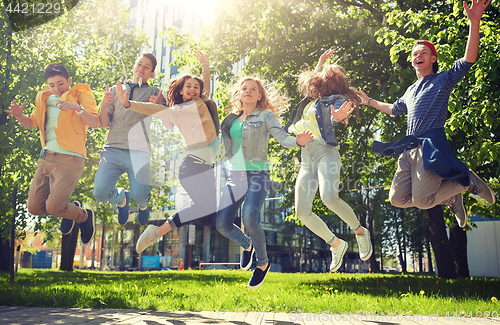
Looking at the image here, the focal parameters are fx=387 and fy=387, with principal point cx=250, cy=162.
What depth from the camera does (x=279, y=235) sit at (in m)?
47.8

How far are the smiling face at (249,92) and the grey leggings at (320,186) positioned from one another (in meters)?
0.93

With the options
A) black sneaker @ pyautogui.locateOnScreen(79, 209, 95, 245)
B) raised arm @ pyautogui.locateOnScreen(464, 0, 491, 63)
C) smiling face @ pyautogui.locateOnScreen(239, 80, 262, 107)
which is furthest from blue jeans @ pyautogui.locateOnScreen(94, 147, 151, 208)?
raised arm @ pyautogui.locateOnScreen(464, 0, 491, 63)

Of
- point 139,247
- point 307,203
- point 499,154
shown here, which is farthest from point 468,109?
point 139,247

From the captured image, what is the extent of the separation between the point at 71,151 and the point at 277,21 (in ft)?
25.7

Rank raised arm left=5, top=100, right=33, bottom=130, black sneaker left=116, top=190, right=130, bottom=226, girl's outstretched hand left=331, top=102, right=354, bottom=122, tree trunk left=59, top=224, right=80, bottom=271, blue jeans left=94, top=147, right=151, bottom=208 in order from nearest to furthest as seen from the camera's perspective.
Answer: girl's outstretched hand left=331, top=102, right=354, bottom=122
blue jeans left=94, top=147, right=151, bottom=208
raised arm left=5, top=100, right=33, bottom=130
black sneaker left=116, top=190, right=130, bottom=226
tree trunk left=59, top=224, right=80, bottom=271

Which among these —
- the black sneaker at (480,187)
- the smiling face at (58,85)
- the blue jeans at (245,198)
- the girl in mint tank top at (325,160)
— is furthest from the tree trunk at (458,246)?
the smiling face at (58,85)

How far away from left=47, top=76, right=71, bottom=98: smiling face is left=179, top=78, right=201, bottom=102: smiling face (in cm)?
164

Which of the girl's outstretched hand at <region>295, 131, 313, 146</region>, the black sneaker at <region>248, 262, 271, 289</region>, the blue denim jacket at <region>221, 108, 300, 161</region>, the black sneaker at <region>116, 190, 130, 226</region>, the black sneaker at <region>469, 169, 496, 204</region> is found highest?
the blue denim jacket at <region>221, 108, 300, 161</region>

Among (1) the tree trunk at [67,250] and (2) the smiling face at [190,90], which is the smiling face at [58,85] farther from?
(1) the tree trunk at [67,250]

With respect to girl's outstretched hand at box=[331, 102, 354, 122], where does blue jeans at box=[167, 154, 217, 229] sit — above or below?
below

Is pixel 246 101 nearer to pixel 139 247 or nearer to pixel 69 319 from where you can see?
pixel 139 247

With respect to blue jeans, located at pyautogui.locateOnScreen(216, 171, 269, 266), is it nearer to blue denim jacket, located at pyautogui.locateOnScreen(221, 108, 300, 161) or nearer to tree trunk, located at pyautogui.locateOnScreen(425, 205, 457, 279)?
blue denim jacket, located at pyautogui.locateOnScreen(221, 108, 300, 161)

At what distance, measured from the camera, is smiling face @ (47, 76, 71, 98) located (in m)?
4.99

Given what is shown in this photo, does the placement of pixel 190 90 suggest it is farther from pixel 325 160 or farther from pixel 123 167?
pixel 325 160
